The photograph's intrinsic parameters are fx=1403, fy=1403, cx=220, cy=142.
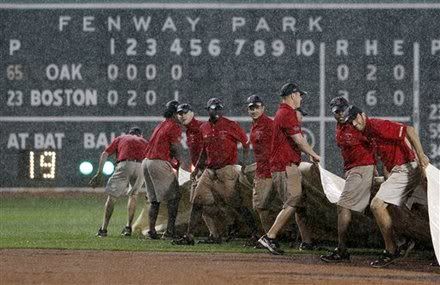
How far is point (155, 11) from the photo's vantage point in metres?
26.0

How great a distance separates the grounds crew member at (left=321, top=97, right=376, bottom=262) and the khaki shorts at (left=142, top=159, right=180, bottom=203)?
3469 millimetres

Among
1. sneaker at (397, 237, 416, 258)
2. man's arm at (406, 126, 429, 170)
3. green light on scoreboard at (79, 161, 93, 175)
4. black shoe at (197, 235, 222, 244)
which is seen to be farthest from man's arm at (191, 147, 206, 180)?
green light on scoreboard at (79, 161, 93, 175)

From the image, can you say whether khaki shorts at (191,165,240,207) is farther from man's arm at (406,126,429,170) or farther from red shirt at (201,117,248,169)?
man's arm at (406,126,429,170)

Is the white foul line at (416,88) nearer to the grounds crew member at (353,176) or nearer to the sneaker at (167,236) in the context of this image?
the sneaker at (167,236)

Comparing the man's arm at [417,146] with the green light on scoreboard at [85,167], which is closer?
the man's arm at [417,146]

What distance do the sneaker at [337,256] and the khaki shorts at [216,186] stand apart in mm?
2483

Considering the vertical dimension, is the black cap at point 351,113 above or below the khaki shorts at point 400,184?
above

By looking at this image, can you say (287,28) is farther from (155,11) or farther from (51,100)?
(51,100)

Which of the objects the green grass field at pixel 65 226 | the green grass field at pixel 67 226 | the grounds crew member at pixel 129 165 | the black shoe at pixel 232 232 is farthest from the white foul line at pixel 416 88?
the black shoe at pixel 232 232

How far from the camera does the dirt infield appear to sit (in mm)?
12367

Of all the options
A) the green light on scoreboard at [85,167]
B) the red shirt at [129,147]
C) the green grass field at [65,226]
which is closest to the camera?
the green grass field at [65,226]

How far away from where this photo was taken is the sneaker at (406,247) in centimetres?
1455

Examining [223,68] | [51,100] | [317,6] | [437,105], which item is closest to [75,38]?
[51,100]

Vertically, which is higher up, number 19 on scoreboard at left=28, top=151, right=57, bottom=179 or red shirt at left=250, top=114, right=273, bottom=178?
red shirt at left=250, top=114, right=273, bottom=178
